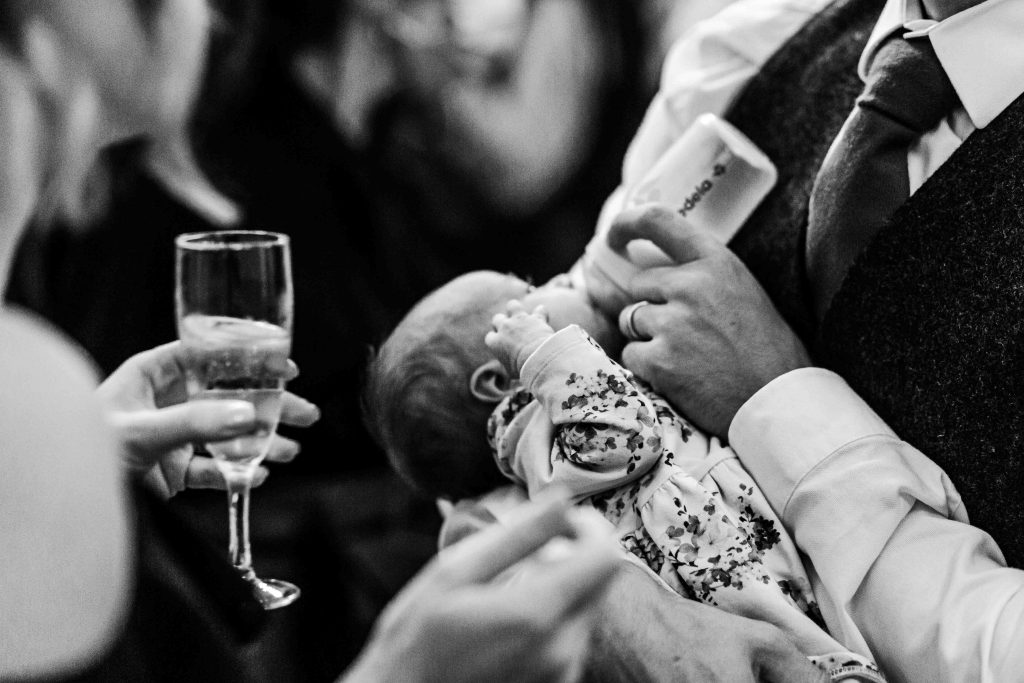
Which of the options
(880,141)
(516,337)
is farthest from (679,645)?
(880,141)

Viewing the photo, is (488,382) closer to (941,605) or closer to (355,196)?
(941,605)

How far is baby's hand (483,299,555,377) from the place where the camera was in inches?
52.6

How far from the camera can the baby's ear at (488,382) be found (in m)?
1.49

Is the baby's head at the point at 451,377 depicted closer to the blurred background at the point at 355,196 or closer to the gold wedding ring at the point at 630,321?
the gold wedding ring at the point at 630,321

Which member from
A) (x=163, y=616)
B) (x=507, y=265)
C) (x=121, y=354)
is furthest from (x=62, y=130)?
(x=163, y=616)

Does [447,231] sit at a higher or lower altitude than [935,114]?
lower

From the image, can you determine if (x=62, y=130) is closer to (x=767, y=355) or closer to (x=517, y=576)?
(x=767, y=355)

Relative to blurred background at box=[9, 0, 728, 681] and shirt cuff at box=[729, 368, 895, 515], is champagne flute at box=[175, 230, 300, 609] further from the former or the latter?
blurred background at box=[9, 0, 728, 681]

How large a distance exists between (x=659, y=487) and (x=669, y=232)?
0.38m

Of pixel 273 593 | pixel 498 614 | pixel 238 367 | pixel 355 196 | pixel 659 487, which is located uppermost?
pixel 498 614

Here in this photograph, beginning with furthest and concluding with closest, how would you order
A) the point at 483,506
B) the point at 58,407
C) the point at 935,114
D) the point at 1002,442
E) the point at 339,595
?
the point at 339,595 → the point at 483,506 → the point at 935,114 → the point at 1002,442 → the point at 58,407

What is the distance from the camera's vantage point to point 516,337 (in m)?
1.36

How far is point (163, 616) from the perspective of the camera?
30.1 inches

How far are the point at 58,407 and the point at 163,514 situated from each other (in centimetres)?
25
